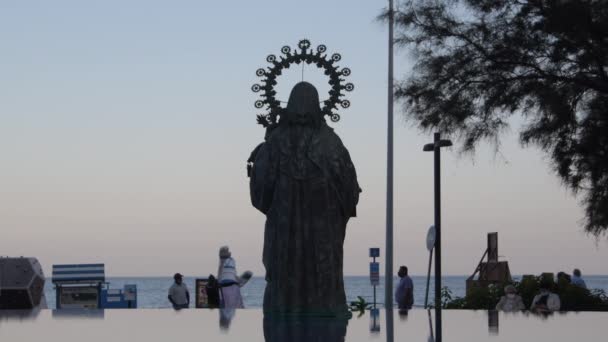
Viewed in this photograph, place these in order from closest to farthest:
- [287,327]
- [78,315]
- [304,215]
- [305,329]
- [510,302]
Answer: [305,329]
[287,327]
[304,215]
[78,315]
[510,302]

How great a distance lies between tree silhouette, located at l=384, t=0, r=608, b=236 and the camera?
22.1 meters

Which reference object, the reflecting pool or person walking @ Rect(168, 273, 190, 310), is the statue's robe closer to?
the reflecting pool

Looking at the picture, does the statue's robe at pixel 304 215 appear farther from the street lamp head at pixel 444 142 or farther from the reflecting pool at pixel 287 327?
the street lamp head at pixel 444 142

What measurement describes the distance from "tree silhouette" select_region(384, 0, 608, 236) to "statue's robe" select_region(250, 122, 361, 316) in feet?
25.3

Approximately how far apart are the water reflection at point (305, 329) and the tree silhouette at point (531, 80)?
8758mm

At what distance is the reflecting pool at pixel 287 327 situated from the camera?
13.3 m

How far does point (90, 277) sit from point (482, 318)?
1112 cm

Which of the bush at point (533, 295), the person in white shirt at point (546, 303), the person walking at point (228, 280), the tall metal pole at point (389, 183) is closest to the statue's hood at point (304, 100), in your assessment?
the person walking at point (228, 280)

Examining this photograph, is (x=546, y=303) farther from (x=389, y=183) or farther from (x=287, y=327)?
(x=389, y=183)

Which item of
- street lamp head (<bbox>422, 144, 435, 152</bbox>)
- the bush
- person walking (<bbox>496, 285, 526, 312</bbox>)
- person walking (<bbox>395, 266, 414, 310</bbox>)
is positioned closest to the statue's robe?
person walking (<bbox>496, 285, 526, 312</bbox>)

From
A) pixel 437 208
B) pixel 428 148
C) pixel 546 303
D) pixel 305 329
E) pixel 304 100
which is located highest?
pixel 428 148

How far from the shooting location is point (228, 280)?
2141cm

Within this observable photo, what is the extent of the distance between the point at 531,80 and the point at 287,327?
10363mm

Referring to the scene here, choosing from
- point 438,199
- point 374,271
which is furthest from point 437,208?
point 374,271
